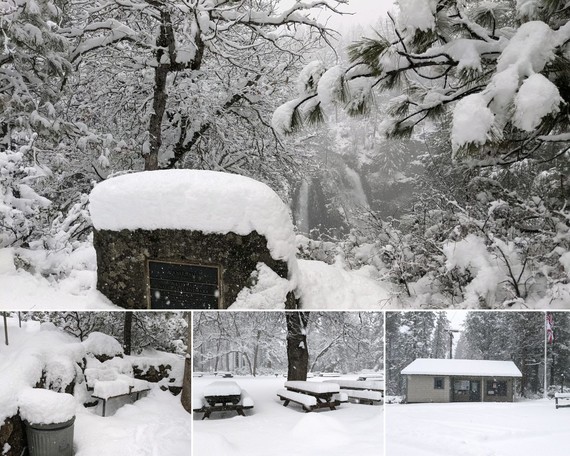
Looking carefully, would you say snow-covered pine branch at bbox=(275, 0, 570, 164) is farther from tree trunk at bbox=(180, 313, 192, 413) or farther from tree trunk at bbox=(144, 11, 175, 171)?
tree trunk at bbox=(144, 11, 175, 171)

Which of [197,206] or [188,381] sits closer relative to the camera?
[188,381]

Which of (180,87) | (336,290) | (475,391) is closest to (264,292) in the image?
(336,290)

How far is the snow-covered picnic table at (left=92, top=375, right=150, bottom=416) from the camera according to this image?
2074mm

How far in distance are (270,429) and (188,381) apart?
440mm

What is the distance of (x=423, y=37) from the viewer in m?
2.37

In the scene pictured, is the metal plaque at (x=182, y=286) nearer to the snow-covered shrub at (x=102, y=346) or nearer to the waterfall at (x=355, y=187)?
the snow-covered shrub at (x=102, y=346)

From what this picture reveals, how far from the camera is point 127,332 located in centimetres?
230

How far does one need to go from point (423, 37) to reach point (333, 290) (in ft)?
6.42

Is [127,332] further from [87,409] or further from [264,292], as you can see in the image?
[264,292]

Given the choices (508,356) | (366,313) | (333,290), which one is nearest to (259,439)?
(366,313)

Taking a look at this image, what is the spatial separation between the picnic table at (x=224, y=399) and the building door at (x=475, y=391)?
0.99 metres

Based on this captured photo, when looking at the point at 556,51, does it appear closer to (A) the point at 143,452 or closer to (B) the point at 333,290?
(B) the point at 333,290

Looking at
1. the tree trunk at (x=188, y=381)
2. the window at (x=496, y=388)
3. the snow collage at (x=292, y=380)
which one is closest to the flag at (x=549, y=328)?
the snow collage at (x=292, y=380)

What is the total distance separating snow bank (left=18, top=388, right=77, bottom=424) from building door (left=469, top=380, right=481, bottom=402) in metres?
1.74
